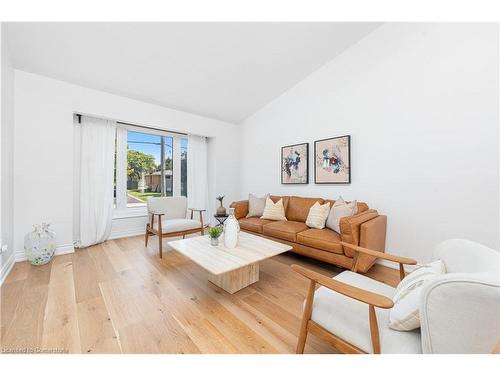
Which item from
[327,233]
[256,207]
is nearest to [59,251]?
[256,207]

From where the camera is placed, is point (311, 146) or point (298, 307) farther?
point (311, 146)

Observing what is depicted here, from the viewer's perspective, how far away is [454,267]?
38.2 inches

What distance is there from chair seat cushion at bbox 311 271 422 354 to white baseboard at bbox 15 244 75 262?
133 inches

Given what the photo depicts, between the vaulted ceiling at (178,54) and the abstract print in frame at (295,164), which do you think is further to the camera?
the abstract print in frame at (295,164)

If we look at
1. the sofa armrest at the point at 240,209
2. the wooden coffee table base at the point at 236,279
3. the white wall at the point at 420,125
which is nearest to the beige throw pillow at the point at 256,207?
the sofa armrest at the point at 240,209

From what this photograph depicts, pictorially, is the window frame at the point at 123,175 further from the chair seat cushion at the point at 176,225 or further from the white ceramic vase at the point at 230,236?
the white ceramic vase at the point at 230,236

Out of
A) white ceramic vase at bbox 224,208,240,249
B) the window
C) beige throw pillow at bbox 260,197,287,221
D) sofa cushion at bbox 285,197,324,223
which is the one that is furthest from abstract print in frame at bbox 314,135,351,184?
the window

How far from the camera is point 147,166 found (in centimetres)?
399

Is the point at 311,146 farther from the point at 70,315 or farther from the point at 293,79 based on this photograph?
the point at 70,315

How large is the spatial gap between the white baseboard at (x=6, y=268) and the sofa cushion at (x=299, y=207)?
3.44m

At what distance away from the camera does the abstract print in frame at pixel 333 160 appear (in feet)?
9.66

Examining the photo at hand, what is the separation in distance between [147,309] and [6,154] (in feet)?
7.81

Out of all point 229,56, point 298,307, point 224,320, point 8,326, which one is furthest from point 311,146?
point 8,326

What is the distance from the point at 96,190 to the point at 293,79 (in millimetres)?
3754
